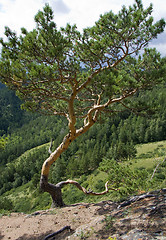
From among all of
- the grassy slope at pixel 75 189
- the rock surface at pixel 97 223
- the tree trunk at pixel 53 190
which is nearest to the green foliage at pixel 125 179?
the rock surface at pixel 97 223

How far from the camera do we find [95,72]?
715 centimetres

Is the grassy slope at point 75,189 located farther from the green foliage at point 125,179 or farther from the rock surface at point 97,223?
the rock surface at point 97,223

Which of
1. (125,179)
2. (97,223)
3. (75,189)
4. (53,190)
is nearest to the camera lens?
(97,223)

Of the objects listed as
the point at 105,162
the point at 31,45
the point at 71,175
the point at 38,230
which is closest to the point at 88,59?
the point at 31,45

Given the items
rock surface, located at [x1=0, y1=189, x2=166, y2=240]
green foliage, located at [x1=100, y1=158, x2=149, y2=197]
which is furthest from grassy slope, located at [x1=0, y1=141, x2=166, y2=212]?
rock surface, located at [x1=0, y1=189, x2=166, y2=240]

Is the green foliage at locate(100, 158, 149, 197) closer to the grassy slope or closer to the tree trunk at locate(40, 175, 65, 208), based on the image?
the tree trunk at locate(40, 175, 65, 208)

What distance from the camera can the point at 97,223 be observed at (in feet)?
17.3

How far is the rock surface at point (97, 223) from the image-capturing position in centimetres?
373

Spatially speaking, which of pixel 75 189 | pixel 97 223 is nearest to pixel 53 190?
pixel 97 223

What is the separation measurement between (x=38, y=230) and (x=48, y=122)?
551 feet

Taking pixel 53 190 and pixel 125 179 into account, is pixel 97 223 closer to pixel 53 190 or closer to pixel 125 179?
pixel 53 190

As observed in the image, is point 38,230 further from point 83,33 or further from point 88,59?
point 83,33

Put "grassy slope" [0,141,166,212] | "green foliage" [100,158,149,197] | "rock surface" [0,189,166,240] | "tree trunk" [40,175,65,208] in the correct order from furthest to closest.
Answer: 1. "grassy slope" [0,141,166,212]
2. "green foliage" [100,158,149,197]
3. "tree trunk" [40,175,65,208]
4. "rock surface" [0,189,166,240]

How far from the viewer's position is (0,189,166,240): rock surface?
373 cm
